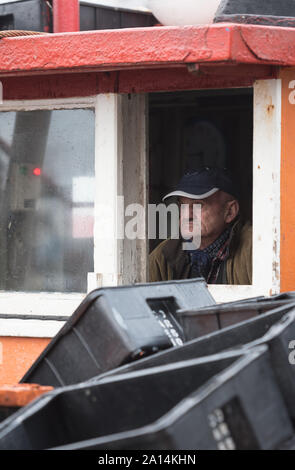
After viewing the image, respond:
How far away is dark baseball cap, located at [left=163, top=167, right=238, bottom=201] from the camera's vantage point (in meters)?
5.36

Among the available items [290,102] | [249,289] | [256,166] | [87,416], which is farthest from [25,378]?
[290,102]

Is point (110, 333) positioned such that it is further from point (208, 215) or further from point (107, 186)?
point (208, 215)

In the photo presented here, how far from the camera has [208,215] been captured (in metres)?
5.43

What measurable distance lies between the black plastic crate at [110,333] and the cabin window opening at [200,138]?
3995mm

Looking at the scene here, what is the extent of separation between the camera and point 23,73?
14.9 ft

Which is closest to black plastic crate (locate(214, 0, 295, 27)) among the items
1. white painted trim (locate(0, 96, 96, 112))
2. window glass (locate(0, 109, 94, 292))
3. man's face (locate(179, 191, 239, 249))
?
white painted trim (locate(0, 96, 96, 112))

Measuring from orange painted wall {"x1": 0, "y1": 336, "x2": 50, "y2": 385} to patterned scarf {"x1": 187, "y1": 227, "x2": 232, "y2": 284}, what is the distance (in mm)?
1263

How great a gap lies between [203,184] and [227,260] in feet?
1.80

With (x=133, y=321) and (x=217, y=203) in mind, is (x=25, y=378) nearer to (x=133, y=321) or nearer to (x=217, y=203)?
(x=133, y=321)

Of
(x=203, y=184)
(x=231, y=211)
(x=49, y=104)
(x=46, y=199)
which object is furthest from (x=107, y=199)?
(x=231, y=211)

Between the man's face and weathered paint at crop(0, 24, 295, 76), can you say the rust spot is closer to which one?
weathered paint at crop(0, 24, 295, 76)

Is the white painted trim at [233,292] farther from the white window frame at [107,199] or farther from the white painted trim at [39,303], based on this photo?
the white painted trim at [39,303]

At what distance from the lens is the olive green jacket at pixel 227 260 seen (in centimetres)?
510

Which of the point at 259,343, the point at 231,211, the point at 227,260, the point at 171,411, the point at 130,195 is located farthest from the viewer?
the point at 231,211
